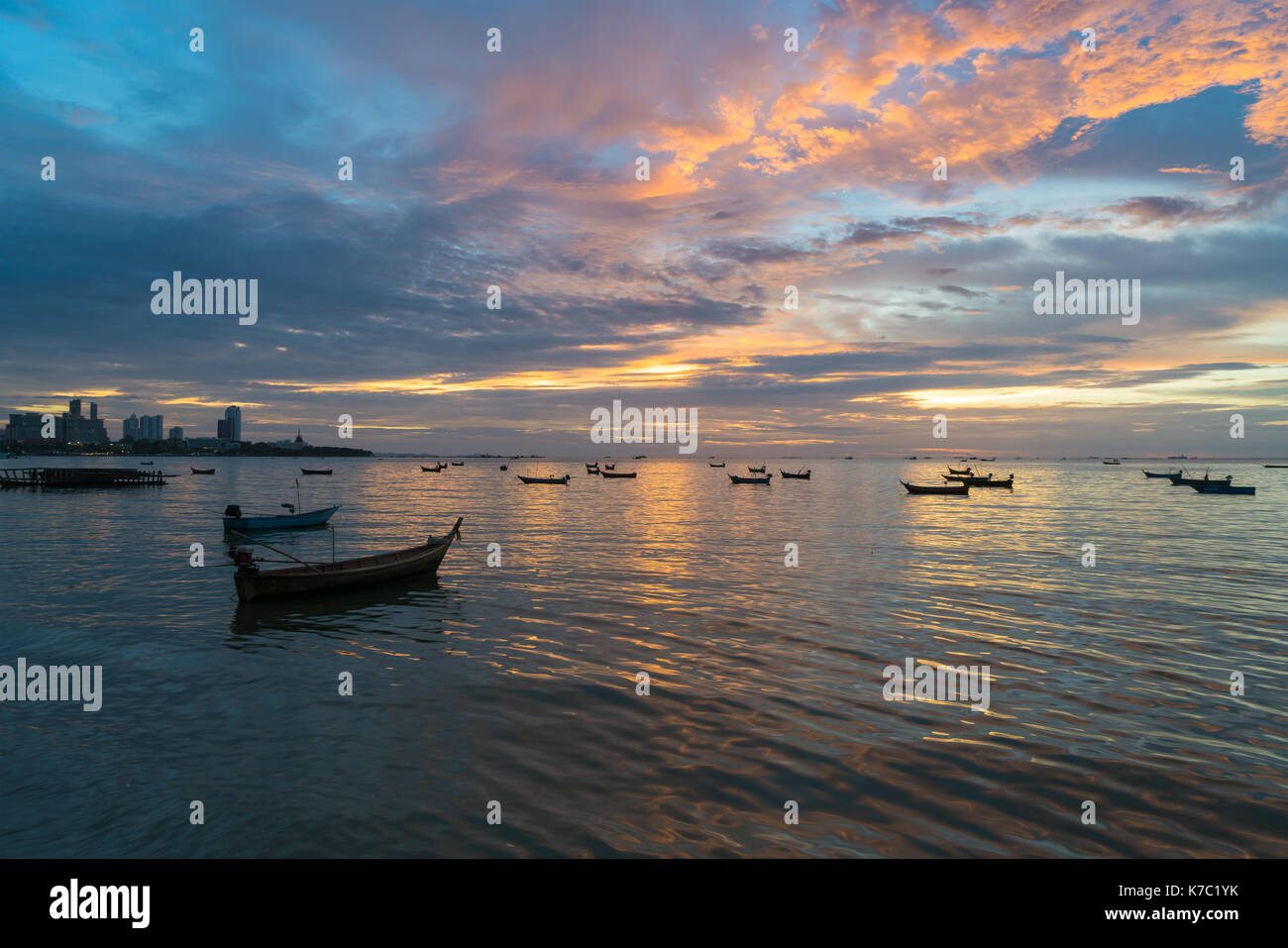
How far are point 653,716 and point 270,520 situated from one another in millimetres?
39515

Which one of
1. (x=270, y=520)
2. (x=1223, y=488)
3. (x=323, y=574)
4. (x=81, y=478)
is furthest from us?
(x=1223, y=488)

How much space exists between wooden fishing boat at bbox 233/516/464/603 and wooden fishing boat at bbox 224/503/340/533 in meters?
18.8

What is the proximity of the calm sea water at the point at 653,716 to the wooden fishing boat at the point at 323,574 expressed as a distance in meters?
0.64

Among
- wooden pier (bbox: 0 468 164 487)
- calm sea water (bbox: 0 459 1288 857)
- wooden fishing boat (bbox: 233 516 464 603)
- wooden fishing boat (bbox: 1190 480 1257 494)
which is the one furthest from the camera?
wooden fishing boat (bbox: 1190 480 1257 494)

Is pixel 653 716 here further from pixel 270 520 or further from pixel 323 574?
pixel 270 520

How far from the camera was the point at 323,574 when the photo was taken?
22.3 meters

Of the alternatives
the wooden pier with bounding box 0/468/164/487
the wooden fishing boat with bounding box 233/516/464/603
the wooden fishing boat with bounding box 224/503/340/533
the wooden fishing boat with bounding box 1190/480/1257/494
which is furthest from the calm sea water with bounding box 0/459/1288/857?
the wooden fishing boat with bounding box 1190/480/1257/494

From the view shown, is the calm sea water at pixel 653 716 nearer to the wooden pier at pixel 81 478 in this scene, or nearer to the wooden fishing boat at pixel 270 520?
the wooden fishing boat at pixel 270 520

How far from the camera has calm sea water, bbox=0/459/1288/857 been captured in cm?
824

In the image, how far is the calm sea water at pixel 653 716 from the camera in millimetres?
8242

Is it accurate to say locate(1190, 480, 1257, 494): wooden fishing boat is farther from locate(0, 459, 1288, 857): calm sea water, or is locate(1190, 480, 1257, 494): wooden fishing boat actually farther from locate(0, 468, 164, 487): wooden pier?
locate(0, 468, 164, 487): wooden pier

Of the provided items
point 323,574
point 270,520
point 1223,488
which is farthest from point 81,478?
point 1223,488

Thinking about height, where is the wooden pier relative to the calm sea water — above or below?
above
